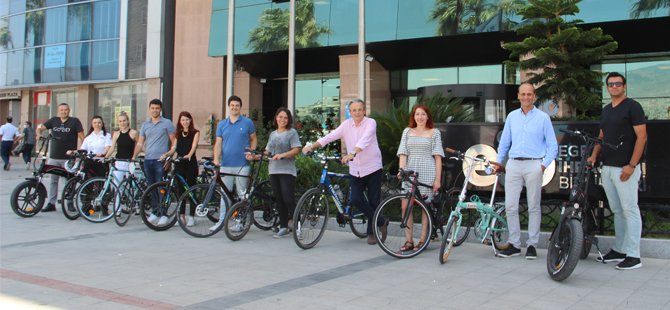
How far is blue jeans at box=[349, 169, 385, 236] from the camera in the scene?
23.9 feet

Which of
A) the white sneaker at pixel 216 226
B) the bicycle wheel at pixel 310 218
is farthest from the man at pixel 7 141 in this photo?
the bicycle wheel at pixel 310 218

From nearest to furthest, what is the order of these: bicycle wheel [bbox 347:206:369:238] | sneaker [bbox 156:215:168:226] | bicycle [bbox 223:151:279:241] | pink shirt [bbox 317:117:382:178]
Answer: pink shirt [bbox 317:117:382:178]
bicycle wheel [bbox 347:206:369:238]
bicycle [bbox 223:151:279:241]
sneaker [bbox 156:215:168:226]

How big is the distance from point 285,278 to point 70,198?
217 inches

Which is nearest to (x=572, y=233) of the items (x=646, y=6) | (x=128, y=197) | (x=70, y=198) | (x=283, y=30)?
(x=128, y=197)

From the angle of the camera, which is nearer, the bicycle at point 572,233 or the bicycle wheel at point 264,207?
the bicycle at point 572,233

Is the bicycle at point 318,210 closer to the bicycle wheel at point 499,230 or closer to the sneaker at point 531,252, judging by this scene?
the bicycle wheel at point 499,230

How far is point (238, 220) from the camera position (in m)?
7.70

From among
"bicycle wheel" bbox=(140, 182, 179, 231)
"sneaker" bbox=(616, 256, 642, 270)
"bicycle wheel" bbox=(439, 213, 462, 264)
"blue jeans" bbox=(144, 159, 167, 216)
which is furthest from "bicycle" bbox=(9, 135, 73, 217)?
"sneaker" bbox=(616, 256, 642, 270)

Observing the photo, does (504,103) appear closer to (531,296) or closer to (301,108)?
(301,108)

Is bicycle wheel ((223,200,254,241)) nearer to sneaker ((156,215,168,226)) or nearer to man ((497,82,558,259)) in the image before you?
sneaker ((156,215,168,226))

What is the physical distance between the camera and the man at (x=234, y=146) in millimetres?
8180

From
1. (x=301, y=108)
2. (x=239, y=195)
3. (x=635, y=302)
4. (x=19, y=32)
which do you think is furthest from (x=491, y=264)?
(x=19, y=32)

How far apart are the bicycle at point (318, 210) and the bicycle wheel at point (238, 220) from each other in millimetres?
919

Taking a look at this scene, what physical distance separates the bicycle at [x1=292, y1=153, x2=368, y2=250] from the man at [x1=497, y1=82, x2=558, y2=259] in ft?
6.22
